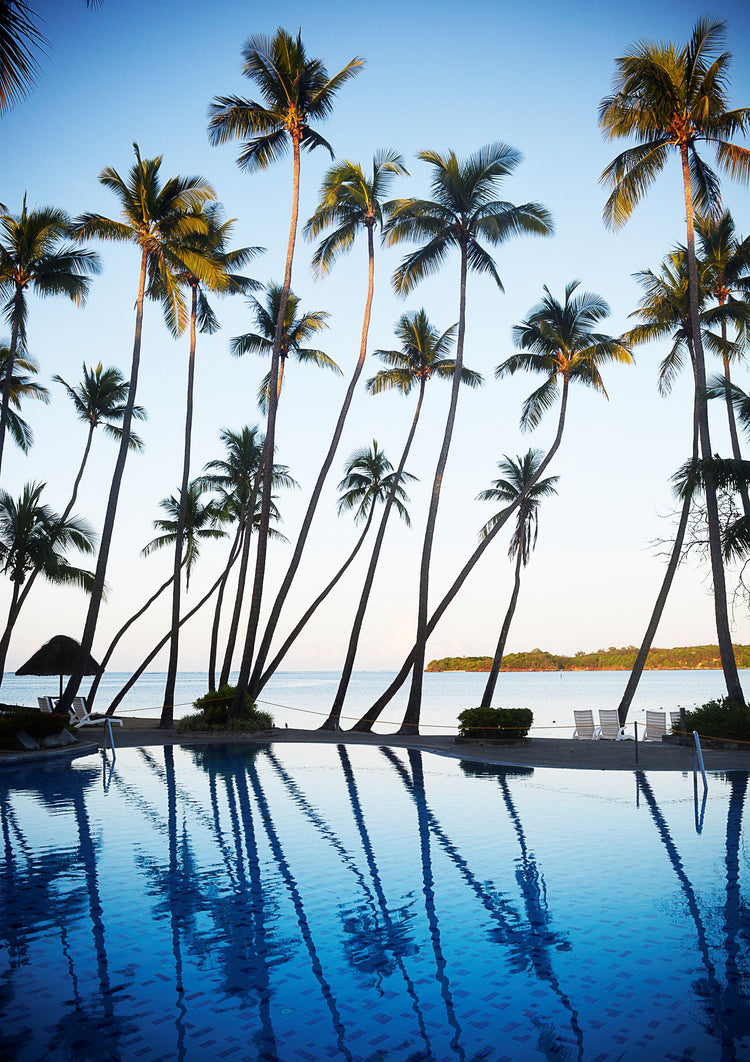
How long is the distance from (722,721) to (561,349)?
44.9ft

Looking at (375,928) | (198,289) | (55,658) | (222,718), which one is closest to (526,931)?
(375,928)

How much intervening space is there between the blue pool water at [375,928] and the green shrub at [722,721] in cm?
503

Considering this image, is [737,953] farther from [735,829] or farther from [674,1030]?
[735,829]

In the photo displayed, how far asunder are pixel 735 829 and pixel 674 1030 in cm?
613

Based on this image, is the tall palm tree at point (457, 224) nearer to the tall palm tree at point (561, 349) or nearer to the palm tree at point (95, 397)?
the tall palm tree at point (561, 349)

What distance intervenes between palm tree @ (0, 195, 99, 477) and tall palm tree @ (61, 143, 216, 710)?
822mm

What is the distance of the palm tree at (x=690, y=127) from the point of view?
61.4 ft

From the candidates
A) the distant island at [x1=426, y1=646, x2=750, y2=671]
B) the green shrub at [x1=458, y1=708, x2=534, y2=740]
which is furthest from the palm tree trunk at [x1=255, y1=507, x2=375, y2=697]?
the distant island at [x1=426, y1=646, x2=750, y2=671]

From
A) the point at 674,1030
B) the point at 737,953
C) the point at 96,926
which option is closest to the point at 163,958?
the point at 96,926

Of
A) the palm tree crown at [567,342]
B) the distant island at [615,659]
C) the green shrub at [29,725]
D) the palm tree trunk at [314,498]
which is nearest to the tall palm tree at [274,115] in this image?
the palm tree trunk at [314,498]

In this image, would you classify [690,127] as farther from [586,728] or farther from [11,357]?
[11,357]

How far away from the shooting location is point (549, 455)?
84.8ft

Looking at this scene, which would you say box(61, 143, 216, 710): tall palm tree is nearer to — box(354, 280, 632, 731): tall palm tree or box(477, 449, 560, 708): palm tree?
box(354, 280, 632, 731): tall palm tree

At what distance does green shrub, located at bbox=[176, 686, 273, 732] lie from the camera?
21.4m
